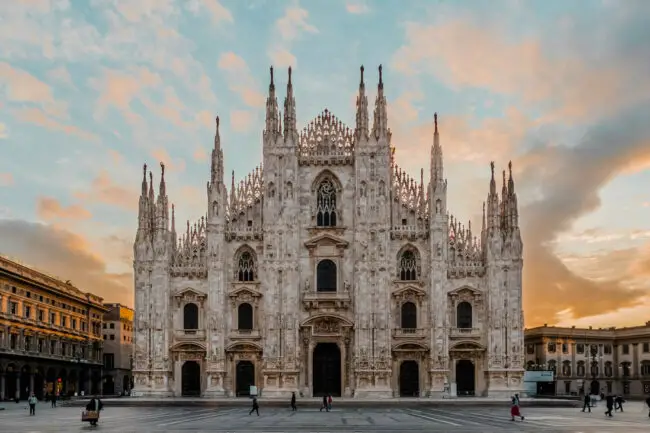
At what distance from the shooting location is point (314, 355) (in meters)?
71.8

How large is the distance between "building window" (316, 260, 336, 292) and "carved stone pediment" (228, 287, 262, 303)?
515 centimetres

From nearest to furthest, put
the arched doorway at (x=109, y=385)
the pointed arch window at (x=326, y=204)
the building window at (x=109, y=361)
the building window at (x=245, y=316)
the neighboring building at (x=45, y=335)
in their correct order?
the building window at (x=245, y=316) < the pointed arch window at (x=326, y=204) < the neighboring building at (x=45, y=335) < the arched doorway at (x=109, y=385) < the building window at (x=109, y=361)

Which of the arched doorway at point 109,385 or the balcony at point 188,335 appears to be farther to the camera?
the arched doorway at point 109,385

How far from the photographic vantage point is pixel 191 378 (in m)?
72.1

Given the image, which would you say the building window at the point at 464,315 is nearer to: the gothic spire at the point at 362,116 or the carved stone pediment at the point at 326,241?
the carved stone pediment at the point at 326,241

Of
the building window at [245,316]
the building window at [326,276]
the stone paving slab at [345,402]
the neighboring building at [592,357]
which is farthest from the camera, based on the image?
the neighboring building at [592,357]

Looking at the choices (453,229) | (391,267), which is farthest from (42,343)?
(453,229)

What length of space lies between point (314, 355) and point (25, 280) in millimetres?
29992

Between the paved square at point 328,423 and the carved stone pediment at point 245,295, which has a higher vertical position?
the carved stone pediment at point 245,295

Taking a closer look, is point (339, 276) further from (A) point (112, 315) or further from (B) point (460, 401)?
(A) point (112, 315)

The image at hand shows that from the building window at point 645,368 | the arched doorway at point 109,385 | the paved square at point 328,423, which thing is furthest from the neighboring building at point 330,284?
the building window at point 645,368

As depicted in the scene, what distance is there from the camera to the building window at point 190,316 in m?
72.2

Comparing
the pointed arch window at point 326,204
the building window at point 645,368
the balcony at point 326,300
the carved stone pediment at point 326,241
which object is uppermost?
the pointed arch window at point 326,204

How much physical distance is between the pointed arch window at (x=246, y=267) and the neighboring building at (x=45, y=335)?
21507 mm
